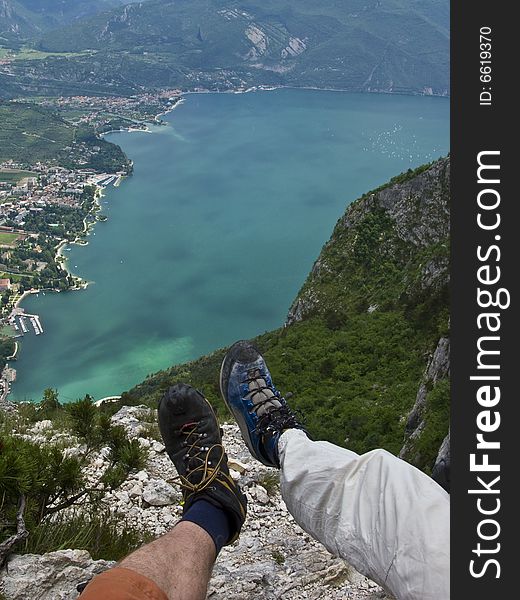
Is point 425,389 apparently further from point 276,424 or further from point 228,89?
point 228,89

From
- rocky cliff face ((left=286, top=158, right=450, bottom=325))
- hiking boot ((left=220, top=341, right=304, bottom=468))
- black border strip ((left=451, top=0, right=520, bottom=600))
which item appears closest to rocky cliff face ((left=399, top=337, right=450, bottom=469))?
hiking boot ((left=220, top=341, right=304, bottom=468))

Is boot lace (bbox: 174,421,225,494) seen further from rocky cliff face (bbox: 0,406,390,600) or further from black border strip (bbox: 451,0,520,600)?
black border strip (bbox: 451,0,520,600)

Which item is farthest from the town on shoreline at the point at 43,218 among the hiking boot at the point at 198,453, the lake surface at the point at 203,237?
the hiking boot at the point at 198,453

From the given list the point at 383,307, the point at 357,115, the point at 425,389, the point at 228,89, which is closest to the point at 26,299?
the point at 383,307

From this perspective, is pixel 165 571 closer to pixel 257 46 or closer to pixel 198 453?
pixel 198 453

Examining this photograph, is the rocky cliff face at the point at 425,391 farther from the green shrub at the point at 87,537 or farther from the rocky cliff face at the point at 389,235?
the rocky cliff face at the point at 389,235

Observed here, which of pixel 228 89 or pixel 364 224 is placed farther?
pixel 228 89
